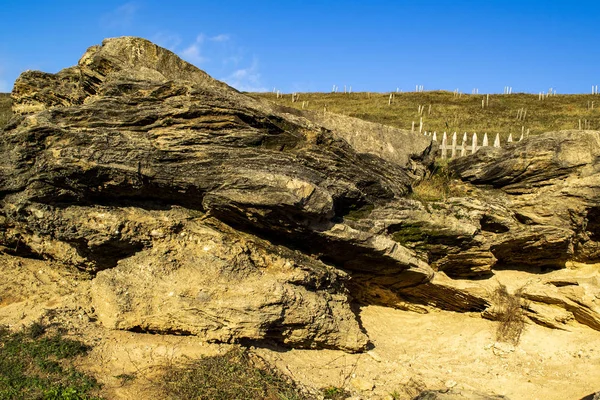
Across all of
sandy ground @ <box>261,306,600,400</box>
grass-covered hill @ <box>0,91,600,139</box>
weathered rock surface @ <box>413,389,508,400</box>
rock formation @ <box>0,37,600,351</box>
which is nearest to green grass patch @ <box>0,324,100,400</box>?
rock formation @ <box>0,37,600,351</box>

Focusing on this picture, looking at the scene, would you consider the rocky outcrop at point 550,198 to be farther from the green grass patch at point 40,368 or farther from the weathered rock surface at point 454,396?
the green grass patch at point 40,368

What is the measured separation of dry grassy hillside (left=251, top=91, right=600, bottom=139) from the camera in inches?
1759

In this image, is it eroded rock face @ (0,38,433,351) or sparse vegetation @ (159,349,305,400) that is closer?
sparse vegetation @ (159,349,305,400)

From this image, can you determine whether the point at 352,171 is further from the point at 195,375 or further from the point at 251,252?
the point at 195,375

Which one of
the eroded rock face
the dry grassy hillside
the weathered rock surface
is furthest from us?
the dry grassy hillside

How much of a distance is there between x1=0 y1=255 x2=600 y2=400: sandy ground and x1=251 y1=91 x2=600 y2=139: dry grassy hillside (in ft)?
111

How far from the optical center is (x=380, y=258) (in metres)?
9.64

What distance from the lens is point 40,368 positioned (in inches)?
264

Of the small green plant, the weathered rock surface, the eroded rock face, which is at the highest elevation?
the eroded rock face

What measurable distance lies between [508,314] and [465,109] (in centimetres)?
4667

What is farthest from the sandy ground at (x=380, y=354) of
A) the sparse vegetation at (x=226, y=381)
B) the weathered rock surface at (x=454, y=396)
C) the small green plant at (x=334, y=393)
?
the weathered rock surface at (x=454, y=396)

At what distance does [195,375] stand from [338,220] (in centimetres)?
412

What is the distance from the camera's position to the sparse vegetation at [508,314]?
9961 millimetres

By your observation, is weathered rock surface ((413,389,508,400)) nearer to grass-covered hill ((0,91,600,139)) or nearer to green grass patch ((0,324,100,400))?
green grass patch ((0,324,100,400))
